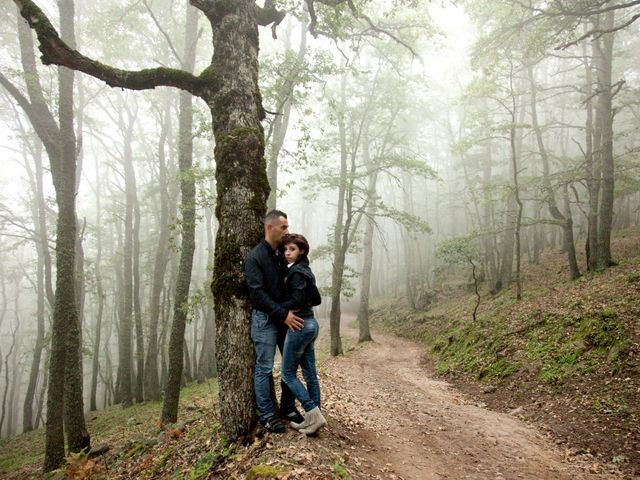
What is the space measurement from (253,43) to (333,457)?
518 cm

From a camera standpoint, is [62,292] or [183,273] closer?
[62,292]

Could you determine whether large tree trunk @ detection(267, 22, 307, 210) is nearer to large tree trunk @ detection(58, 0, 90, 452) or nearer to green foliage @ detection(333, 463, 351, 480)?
large tree trunk @ detection(58, 0, 90, 452)

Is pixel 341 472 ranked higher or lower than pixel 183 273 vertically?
lower

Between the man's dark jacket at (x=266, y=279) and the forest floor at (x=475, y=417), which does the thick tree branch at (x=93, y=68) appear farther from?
the forest floor at (x=475, y=417)

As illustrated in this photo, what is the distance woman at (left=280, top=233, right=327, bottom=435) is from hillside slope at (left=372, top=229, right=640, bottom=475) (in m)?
4.18

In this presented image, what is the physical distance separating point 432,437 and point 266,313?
357 cm

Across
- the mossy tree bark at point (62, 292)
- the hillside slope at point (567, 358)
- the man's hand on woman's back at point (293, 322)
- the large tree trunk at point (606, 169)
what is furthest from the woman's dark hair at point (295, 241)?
the large tree trunk at point (606, 169)

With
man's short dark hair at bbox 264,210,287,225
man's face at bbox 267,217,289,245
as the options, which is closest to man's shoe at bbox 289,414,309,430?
man's face at bbox 267,217,289,245

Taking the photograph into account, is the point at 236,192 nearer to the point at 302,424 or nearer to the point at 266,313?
the point at 266,313

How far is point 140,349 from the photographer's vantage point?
1593 centimetres

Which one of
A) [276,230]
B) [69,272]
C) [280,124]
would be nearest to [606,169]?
[280,124]

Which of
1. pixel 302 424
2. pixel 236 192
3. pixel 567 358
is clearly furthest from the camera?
pixel 567 358

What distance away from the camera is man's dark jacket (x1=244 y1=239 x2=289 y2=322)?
3.71m

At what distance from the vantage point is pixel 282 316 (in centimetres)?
370
